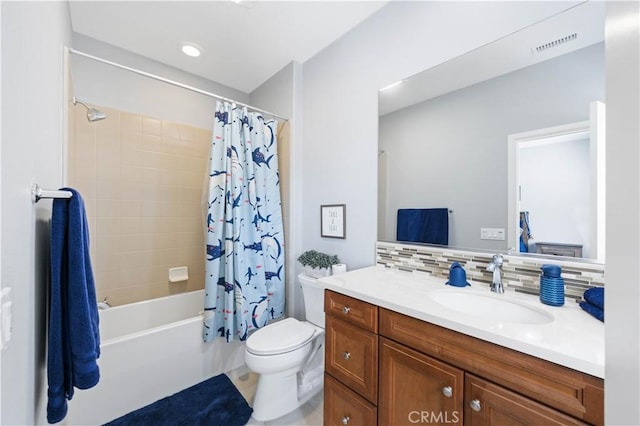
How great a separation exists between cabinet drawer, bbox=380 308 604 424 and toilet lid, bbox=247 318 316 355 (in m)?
0.77

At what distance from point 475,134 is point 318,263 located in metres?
1.25

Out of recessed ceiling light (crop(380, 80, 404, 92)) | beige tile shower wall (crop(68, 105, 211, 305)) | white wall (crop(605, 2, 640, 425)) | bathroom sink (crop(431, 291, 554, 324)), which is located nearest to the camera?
white wall (crop(605, 2, 640, 425))

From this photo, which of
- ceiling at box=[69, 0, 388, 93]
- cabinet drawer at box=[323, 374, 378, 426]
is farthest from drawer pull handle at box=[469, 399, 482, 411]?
ceiling at box=[69, 0, 388, 93]

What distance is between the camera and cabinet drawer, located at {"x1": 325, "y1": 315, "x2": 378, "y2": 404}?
3.69 ft

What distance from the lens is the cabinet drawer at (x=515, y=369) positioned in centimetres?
65

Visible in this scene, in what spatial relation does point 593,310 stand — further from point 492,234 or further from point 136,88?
point 136,88

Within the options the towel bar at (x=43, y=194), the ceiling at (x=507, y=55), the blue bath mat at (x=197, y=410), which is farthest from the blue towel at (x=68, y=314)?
the ceiling at (x=507, y=55)

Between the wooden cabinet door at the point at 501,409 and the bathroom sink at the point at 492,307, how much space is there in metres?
0.29

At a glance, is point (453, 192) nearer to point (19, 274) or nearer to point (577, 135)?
point (577, 135)

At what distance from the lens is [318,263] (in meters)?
1.92

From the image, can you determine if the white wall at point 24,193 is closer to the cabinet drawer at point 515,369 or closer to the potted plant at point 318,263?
the cabinet drawer at point 515,369

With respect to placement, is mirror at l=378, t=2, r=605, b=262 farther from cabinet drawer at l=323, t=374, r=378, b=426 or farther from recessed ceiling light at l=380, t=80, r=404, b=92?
cabinet drawer at l=323, t=374, r=378, b=426

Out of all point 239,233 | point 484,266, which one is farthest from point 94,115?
point 484,266

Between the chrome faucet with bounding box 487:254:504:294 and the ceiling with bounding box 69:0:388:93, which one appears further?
the ceiling with bounding box 69:0:388:93
